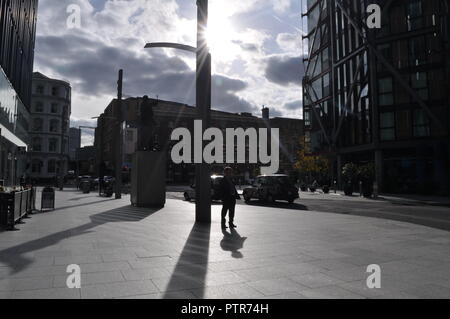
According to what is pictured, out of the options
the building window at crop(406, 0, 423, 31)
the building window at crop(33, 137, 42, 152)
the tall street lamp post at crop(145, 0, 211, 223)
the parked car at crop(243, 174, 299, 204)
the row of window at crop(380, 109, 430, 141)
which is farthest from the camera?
the building window at crop(33, 137, 42, 152)

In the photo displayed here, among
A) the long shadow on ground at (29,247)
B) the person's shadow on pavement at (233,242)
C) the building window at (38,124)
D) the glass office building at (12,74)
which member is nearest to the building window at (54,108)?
the building window at (38,124)

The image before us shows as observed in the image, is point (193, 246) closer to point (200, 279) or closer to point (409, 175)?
point (200, 279)

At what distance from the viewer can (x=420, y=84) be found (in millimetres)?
31547

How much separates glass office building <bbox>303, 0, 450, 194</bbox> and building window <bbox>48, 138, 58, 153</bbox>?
2078 inches

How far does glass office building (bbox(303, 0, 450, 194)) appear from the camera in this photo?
30125 millimetres

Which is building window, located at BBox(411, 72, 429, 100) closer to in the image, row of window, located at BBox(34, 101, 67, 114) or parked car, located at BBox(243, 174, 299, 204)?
parked car, located at BBox(243, 174, 299, 204)

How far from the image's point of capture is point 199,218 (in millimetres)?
11445

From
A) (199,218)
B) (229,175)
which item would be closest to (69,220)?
(199,218)

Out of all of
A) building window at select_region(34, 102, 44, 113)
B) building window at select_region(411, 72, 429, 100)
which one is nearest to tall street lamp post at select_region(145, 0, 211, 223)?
building window at select_region(411, 72, 429, 100)

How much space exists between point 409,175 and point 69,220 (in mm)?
30546

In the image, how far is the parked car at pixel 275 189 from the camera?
21.6 metres

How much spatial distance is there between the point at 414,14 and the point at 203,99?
97.6ft

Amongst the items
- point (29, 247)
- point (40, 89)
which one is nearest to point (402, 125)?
point (29, 247)

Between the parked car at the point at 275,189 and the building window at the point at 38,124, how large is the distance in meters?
57.8
